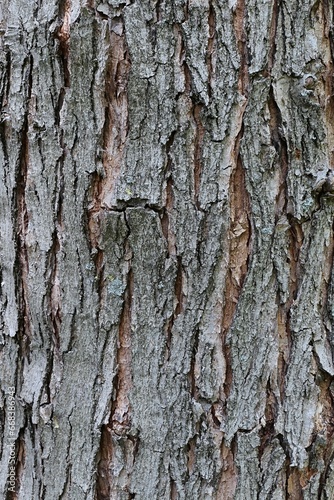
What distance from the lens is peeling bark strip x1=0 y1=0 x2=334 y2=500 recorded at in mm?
1068

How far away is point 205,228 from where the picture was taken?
42.6 inches

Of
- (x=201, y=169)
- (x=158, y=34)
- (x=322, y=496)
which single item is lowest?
(x=322, y=496)

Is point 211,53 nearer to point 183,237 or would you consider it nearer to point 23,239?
point 183,237

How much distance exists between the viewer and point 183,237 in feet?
3.55

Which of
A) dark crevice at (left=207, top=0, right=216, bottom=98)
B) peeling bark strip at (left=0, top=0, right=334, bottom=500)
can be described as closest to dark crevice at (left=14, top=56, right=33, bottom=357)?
peeling bark strip at (left=0, top=0, right=334, bottom=500)

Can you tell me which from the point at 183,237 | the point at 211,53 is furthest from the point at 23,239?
the point at 211,53

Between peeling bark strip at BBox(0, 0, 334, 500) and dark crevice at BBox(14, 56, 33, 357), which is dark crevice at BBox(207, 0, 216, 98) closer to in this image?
peeling bark strip at BBox(0, 0, 334, 500)

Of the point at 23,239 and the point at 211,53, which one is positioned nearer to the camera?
the point at 211,53

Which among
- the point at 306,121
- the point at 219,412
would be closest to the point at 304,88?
the point at 306,121

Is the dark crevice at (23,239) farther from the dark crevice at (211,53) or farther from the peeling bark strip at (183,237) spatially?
the dark crevice at (211,53)

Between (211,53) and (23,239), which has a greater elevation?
(211,53)

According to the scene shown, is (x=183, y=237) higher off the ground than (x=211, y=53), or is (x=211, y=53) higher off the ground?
(x=211, y=53)

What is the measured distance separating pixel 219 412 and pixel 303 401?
0.18 meters

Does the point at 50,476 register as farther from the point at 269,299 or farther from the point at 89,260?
the point at 269,299
